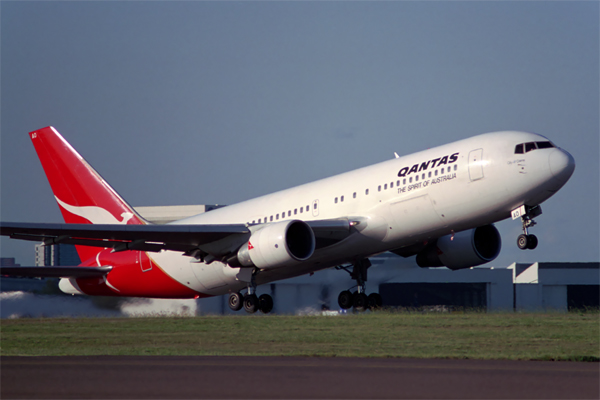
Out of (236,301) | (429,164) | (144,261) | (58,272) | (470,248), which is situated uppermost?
(429,164)

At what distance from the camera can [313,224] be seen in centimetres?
2431

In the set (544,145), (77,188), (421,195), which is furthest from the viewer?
(77,188)

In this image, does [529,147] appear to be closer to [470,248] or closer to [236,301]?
[470,248]

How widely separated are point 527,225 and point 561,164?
7.77 feet

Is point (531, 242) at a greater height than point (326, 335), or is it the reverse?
point (531, 242)

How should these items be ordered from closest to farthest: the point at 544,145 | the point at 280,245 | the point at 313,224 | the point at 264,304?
the point at 544,145, the point at 280,245, the point at 313,224, the point at 264,304

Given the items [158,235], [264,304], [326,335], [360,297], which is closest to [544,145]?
[360,297]

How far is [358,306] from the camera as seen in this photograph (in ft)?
95.1

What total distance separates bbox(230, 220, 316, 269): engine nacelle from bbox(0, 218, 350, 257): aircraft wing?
0.48 meters

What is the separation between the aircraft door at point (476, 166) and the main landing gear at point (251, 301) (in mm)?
9093

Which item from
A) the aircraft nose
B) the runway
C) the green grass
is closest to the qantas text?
the aircraft nose

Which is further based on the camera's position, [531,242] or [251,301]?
[251,301]

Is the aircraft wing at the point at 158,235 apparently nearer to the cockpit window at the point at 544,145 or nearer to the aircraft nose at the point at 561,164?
the cockpit window at the point at 544,145

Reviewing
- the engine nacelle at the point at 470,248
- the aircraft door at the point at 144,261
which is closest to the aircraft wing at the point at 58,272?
the aircraft door at the point at 144,261
